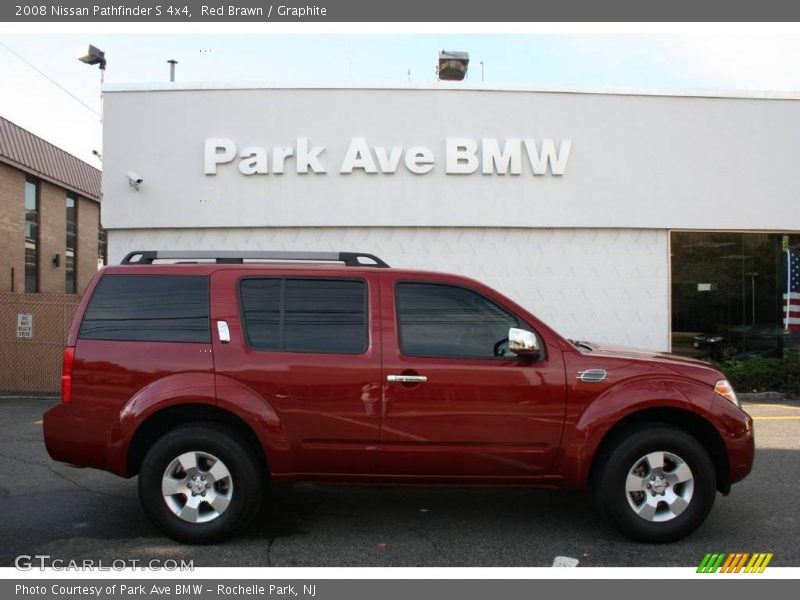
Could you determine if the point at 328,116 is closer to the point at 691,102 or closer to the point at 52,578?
the point at 691,102

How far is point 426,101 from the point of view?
12570 millimetres

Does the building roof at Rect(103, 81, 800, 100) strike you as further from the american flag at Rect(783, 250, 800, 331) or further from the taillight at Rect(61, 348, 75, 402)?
the taillight at Rect(61, 348, 75, 402)

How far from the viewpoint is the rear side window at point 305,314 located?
15.7ft

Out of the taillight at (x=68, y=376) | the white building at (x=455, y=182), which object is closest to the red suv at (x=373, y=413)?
the taillight at (x=68, y=376)

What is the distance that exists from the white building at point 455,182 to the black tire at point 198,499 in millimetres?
8111

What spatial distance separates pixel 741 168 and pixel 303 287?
10729mm

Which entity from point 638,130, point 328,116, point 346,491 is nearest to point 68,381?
point 346,491

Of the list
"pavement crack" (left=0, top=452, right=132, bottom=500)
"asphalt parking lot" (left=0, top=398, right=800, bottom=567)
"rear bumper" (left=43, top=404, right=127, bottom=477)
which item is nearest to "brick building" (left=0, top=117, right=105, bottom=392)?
"pavement crack" (left=0, top=452, right=132, bottom=500)

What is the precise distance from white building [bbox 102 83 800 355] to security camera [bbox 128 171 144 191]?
0.28 ft

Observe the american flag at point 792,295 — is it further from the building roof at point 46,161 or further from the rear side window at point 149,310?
the building roof at point 46,161

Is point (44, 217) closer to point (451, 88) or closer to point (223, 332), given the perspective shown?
point (451, 88)

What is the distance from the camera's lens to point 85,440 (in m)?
4.71

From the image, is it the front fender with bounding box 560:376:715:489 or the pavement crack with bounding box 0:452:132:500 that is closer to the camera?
the front fender with bounding box 560:376:715:489

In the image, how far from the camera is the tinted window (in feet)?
15.7
